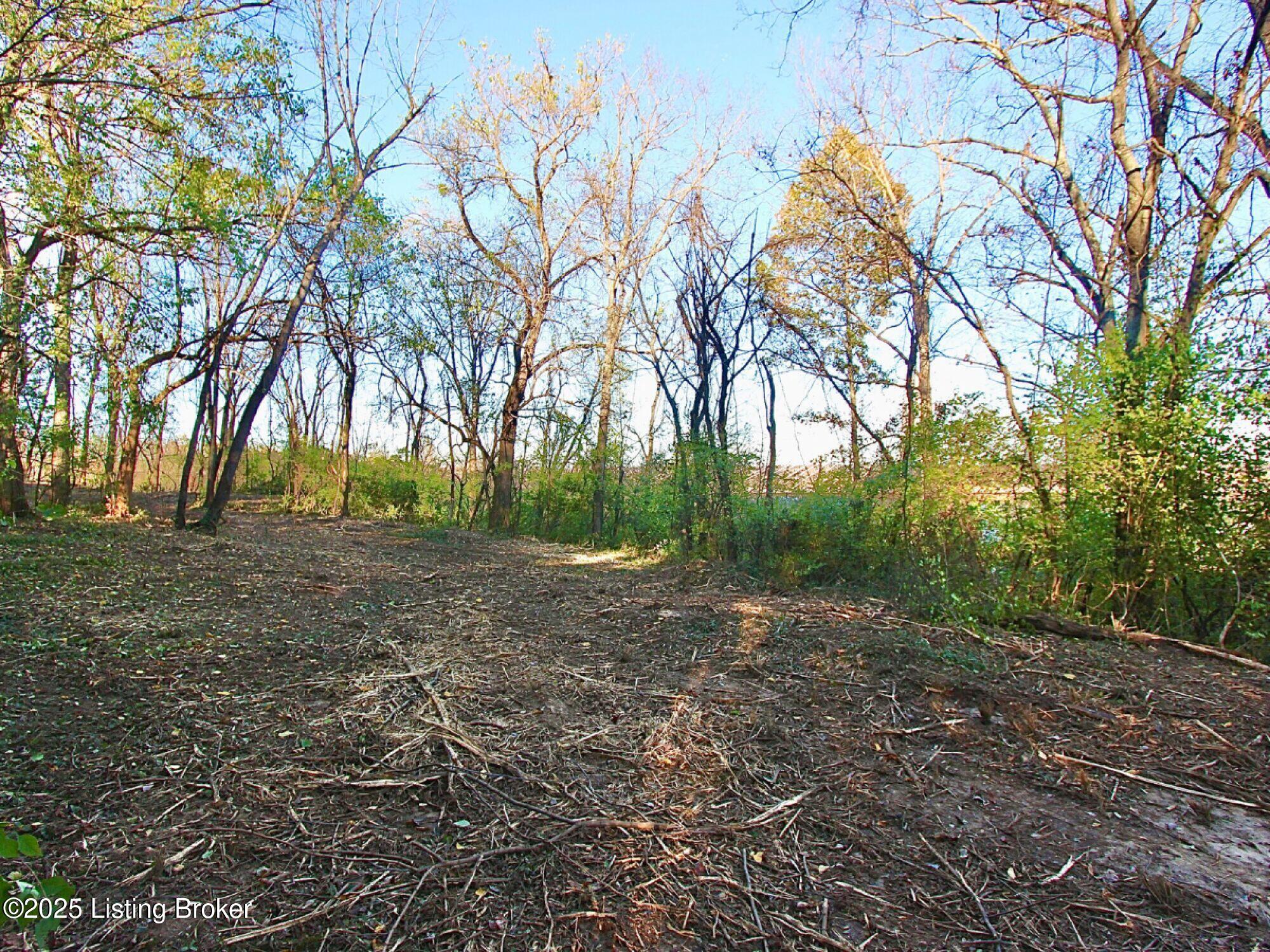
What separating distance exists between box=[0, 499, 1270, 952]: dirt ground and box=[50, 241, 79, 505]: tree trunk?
2.45 m

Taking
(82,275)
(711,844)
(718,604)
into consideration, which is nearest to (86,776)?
(711,844)

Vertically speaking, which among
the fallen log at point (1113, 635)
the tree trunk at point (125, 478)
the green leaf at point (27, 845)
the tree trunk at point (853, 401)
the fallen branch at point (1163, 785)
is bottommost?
the fallen branch at point (1163, 785)

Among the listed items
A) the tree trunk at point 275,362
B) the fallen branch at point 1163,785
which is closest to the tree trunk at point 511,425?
the tree trunk at point 275,362

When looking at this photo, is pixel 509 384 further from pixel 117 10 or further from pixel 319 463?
pixel 117 10

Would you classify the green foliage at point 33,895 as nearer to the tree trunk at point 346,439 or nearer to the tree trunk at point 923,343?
the tree trunk at point 923,343

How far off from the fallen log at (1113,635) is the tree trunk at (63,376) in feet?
24.4

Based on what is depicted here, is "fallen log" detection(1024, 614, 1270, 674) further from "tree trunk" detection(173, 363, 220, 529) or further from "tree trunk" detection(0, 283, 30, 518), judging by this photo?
"tree trunk" detection(173, 363, 220, 529)

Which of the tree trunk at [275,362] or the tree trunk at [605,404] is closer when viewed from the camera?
the tree trunk at [275,362]

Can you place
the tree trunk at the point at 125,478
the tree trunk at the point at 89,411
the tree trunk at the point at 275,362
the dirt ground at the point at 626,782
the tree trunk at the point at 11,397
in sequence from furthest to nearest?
1. the tree trunk at the point at 125,478
2. the tree trunk at the point at 275,362
3. the tree trunk at the point at 89,411
4. the tree trunk at the point at 11,397
5. the dirt ground at the point at 626,782

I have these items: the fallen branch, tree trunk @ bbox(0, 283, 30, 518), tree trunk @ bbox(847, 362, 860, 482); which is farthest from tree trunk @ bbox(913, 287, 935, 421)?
tree trunk @ bbox(0, 283, 30, 518)

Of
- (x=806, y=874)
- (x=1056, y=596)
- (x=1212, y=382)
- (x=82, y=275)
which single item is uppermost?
(x=82, y=275)

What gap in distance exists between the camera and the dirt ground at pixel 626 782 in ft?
4.75

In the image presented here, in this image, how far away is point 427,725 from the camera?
2355mm

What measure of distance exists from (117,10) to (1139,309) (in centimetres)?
725
